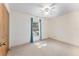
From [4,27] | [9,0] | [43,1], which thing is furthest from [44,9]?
[4,27]

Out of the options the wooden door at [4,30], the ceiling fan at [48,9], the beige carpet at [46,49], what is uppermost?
the ceiling fan at [48,9]

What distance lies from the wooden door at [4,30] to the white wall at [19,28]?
0.24ft

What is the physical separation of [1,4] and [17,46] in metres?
0.79

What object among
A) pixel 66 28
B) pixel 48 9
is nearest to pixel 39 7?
pixel 48 9

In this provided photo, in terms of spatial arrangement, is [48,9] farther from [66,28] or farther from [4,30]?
[4,30]

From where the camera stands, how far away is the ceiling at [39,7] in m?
2.03

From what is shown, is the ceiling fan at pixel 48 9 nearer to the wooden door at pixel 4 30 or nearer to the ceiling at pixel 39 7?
the ceiling at pixel 39 7

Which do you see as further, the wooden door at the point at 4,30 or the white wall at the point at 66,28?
the white wall at the point at 66,28

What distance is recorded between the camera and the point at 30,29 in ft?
7.09

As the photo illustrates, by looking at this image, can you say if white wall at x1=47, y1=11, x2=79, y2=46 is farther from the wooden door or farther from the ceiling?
the wooden door

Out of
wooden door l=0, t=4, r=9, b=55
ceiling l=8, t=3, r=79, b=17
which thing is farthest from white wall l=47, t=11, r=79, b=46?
wooden door l=0, t=4, r=9, b=55

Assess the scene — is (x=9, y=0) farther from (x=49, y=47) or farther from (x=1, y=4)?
(x=49, y=47)

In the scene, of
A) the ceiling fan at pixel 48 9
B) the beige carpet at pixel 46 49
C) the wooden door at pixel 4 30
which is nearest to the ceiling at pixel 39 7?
the ceiling fan at pixel 48 9

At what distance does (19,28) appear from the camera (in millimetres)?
2127
